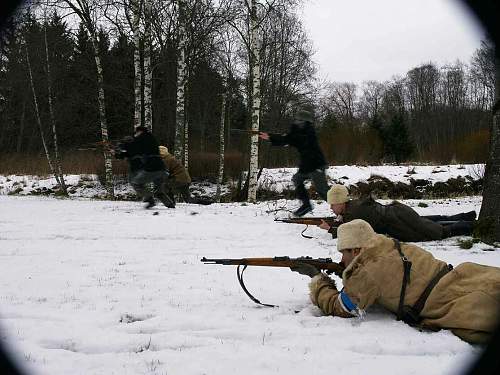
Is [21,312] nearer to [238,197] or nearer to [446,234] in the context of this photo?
[446,234]

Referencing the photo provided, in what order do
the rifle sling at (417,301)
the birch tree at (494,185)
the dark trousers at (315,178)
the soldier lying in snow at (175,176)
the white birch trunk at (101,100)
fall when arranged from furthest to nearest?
the white birch trunk at (101,100), the soldier lying in snow at (175,176), the dark trousers at (315,178), the birch tree at (494,185), the rifle sling at (417,301)

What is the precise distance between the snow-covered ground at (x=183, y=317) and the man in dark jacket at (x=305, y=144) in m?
1.26

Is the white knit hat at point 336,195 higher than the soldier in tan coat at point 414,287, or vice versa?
the white knit hat at point 336,195

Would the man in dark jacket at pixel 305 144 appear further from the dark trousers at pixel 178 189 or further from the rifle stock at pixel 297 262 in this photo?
the dark trousers at pixel 178 189

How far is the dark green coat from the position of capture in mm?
6738

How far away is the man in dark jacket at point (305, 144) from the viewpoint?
802 centimetres

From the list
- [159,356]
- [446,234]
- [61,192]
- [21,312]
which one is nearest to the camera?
[159,356]

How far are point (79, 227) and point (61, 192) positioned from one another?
11.8 m

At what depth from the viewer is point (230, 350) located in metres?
3.27

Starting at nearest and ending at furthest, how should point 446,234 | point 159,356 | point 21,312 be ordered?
1. point 159,356
2. point 21,312
3. point 446,234

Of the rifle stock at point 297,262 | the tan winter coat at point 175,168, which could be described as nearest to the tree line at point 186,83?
the tan winter coat at point 175,168

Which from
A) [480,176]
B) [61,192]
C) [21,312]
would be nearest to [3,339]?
[21,312]

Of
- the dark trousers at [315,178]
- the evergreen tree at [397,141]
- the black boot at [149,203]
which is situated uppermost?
the evergreen tree at [397,141]

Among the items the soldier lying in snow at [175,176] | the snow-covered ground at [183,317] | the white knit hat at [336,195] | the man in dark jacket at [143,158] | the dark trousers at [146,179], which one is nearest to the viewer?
the snow-covered ground at [183,317]
